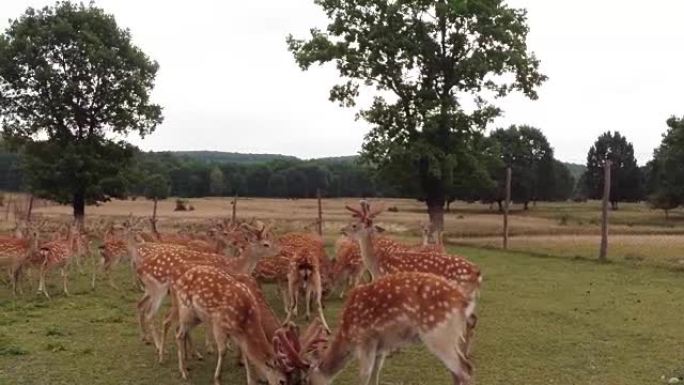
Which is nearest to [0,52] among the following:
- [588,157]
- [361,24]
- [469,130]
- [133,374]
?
[361,24]

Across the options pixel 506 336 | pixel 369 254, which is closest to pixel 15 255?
pixel 369 254

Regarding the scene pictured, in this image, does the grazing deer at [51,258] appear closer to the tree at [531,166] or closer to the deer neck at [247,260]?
the deer neck at [247,260]

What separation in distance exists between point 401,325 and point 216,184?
7324 centimetres

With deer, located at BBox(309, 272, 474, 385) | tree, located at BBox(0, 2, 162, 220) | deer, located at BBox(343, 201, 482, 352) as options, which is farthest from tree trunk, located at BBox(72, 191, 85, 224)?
deer, located at BBox(309, 272, 474, 385)

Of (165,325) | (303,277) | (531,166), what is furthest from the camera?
(531,166)

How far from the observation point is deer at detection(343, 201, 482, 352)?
9.02 meters

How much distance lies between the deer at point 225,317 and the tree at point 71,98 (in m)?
21.7

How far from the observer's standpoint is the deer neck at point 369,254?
33.0 ft

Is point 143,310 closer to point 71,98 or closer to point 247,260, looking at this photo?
point 247,260

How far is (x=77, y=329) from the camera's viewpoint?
10320mm

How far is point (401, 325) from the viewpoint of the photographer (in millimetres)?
6703

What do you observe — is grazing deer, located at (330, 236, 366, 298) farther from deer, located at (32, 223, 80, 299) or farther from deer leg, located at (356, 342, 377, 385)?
deer leg, located at (356, 342, 377, 385)

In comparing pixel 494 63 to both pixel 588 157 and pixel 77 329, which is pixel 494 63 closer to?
pixel 77 329

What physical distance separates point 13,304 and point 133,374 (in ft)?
18.2
